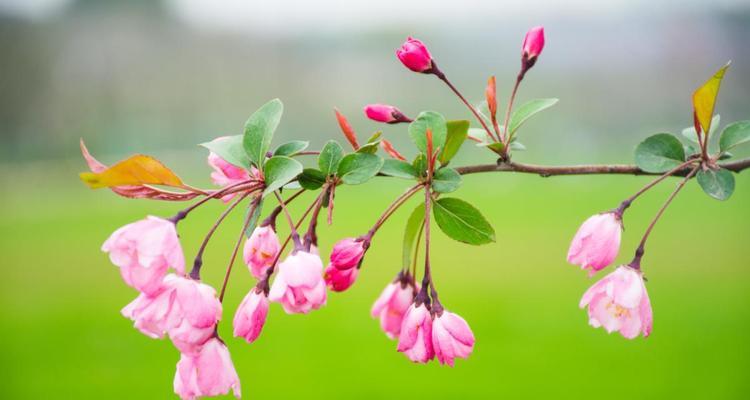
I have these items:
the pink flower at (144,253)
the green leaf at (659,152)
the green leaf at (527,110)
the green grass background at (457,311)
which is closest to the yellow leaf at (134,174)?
the pink flower at (144,253)

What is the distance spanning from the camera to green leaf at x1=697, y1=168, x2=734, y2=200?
2.14ft

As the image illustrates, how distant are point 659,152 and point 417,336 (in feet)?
1.01

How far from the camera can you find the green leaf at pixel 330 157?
2.07 ft

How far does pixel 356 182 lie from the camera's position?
23.4 inches

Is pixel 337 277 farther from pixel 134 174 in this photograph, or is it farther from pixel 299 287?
pixel 134 174

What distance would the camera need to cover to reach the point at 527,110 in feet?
2.40

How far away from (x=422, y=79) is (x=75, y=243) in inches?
313

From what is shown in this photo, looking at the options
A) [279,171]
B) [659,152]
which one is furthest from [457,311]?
[279,171]

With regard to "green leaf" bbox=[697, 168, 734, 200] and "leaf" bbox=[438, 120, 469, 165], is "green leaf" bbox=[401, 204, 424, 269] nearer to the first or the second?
"leaf" bbox=[438, 120, 469, 165]

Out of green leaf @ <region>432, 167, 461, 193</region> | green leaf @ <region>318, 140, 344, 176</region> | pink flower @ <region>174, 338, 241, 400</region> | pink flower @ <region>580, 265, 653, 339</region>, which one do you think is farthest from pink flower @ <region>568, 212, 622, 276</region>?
pink flower @ <region>174, 338, 241, 400</region>

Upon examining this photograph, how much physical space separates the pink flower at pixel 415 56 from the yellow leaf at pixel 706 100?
263 mm

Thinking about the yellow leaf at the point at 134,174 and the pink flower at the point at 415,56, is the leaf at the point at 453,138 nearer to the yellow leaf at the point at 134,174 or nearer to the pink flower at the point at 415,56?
the pink flower at the point at 415,56

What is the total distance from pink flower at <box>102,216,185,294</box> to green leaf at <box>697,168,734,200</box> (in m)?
0.50

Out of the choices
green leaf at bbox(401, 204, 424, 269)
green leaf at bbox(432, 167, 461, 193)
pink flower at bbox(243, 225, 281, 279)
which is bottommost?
green leaf at bbox(401, 204, 424, 269)
